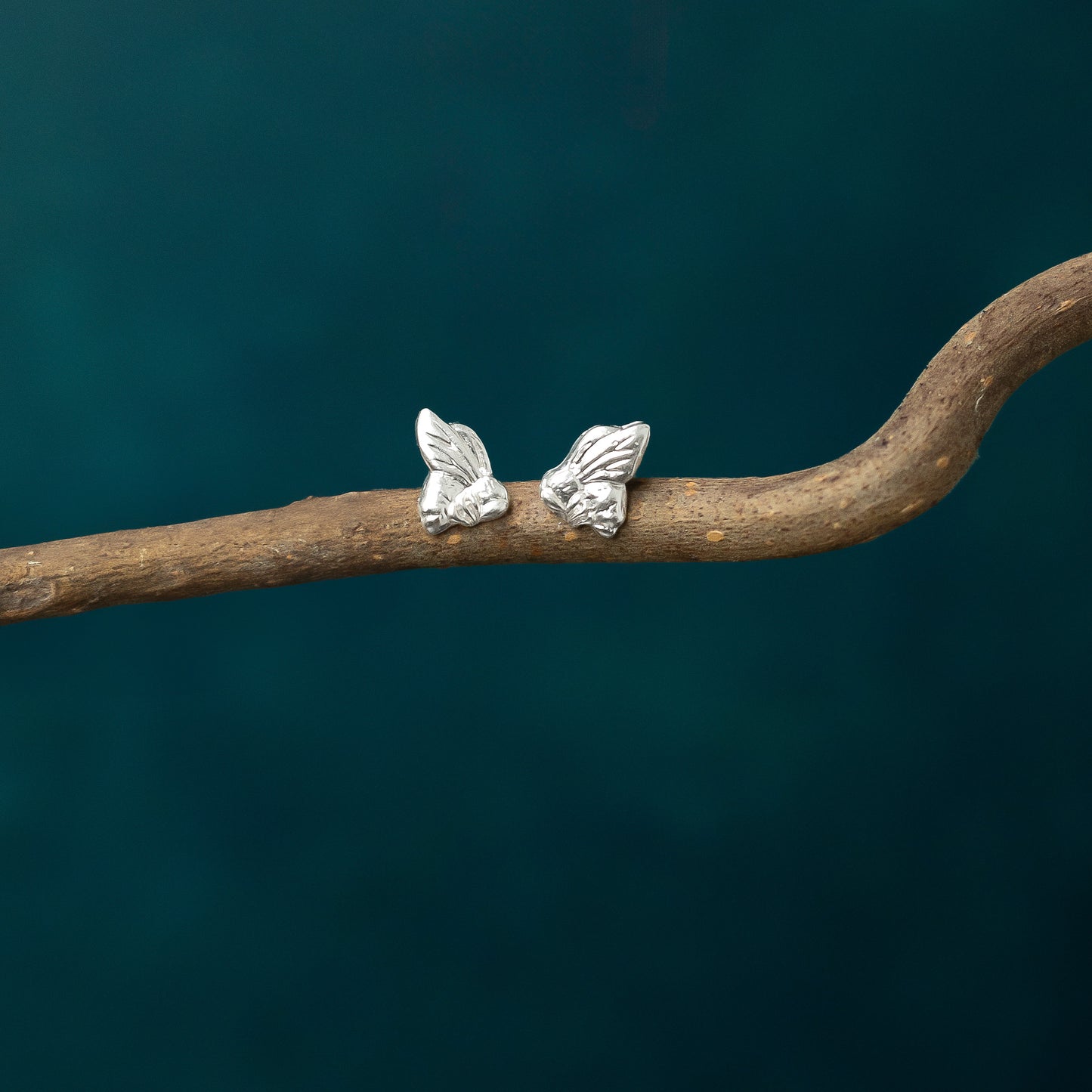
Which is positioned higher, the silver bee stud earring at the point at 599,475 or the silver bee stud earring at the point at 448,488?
the silver bee stud earring at the point at 448,488

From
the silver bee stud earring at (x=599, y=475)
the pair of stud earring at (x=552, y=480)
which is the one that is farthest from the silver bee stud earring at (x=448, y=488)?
the silver bee stud earring at (x=599, y=475)

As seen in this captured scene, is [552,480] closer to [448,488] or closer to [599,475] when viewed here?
[599,475]

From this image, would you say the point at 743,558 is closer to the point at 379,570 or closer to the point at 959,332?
the point at 959,332

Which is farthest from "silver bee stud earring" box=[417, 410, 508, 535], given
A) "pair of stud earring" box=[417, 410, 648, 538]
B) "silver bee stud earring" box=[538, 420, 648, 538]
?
"silver bee stud earring" box=[538, 420, 648, 538]

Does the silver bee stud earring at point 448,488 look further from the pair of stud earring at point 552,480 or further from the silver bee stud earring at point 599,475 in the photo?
the silver bee stud earring at point 599,475

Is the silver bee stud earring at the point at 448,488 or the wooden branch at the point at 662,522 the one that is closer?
the wooden branch at the point at 662,522

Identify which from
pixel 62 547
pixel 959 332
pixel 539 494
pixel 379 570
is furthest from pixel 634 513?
pixel 62 547

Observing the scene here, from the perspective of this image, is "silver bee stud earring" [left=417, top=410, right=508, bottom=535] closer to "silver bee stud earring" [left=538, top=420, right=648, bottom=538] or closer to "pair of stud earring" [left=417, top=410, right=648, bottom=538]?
"pair of stud earring" [left=417, top=410, right=648, bottom=538]
